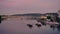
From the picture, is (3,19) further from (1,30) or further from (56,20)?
(56,20)

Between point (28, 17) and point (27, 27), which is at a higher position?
point (28, 17)

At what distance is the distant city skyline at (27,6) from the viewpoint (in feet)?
4.88

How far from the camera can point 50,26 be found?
1.46 metres

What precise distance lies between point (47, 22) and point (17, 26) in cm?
36

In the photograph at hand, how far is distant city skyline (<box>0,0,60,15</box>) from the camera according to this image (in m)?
1.49

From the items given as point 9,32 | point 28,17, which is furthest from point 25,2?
point 9,32

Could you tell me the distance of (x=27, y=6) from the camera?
150 cm

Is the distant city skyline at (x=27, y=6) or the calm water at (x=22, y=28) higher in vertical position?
the distant city skyline at (x=27, y=6)

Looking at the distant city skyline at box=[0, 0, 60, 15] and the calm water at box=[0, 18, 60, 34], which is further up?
the distant city skyline at box=[0, 0, 60, 15]

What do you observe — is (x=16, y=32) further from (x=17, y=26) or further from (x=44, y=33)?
(x=44, y=33)

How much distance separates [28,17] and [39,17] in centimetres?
13

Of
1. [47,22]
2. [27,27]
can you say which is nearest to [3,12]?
[27,27]

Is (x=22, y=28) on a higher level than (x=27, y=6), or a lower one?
lower

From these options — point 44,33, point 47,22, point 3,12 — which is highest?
point 3,12
